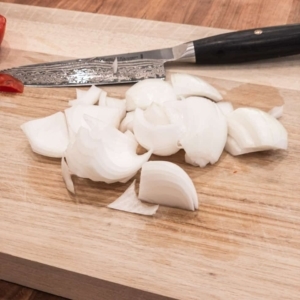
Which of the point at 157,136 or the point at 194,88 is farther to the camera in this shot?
the point at 194,88

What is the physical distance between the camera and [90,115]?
3.59 feet

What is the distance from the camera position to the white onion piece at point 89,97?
1.17m

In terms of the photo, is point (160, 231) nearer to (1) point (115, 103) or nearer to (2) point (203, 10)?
(1) point (115, 103)

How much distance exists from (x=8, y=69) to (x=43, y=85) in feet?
0.39

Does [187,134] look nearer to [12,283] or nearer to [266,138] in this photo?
[266,138]

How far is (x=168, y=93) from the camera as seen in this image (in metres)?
1.14

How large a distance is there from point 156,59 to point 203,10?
432mm

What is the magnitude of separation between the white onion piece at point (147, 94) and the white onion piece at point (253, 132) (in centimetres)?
16

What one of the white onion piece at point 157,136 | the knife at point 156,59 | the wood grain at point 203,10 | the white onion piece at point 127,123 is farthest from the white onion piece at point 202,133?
the wood grain at point 203,10

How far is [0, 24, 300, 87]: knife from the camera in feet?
4.08

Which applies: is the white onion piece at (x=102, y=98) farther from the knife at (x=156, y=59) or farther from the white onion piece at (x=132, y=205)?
the white onion piece at (x=132, y=205)

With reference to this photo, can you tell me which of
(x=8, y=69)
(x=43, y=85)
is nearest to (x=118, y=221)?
(x=43, y=85)

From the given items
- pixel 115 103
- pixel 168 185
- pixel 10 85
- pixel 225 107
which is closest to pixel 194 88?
pixel 225 107

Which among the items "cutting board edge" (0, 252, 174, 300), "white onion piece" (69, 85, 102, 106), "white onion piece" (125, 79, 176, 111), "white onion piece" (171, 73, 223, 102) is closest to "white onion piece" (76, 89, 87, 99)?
"white onion piece" (69, 85, 102, 106)
